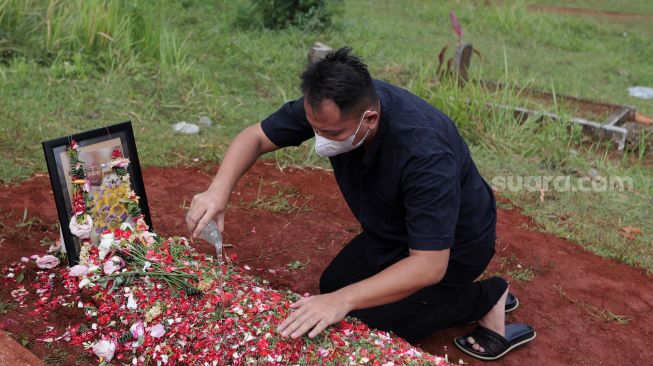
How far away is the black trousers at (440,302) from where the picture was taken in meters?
3.12

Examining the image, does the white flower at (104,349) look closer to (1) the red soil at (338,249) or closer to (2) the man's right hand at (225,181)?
(1) the red soil at (338,249)

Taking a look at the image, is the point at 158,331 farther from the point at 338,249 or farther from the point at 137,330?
the point at 338,249

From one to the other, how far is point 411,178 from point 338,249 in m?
1.39

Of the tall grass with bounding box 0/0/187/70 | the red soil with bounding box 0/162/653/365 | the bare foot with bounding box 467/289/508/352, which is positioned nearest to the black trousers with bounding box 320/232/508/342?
the bare foot with bounding box 467/289/508/352

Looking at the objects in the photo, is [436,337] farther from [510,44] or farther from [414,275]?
[510,44]

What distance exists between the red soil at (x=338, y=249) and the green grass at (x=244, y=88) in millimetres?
213

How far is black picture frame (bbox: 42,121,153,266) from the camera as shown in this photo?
2.86 meters

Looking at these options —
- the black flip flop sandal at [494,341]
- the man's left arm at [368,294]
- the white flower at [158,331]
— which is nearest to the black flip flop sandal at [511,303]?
the black flip flop sandal at [494,341]

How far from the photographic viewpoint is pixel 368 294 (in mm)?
2537

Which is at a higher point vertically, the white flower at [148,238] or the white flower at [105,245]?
the white flower at [105,245]

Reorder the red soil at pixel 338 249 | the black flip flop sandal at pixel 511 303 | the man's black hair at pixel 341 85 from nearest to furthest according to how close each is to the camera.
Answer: the man's black hair at pixel 341 85
the red soil at pixel 338 249
the black flip flop sandal at pixel 511 303

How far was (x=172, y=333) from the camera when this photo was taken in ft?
8.91

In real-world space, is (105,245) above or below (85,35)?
below

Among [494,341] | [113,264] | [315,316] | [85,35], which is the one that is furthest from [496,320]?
[85,35]
